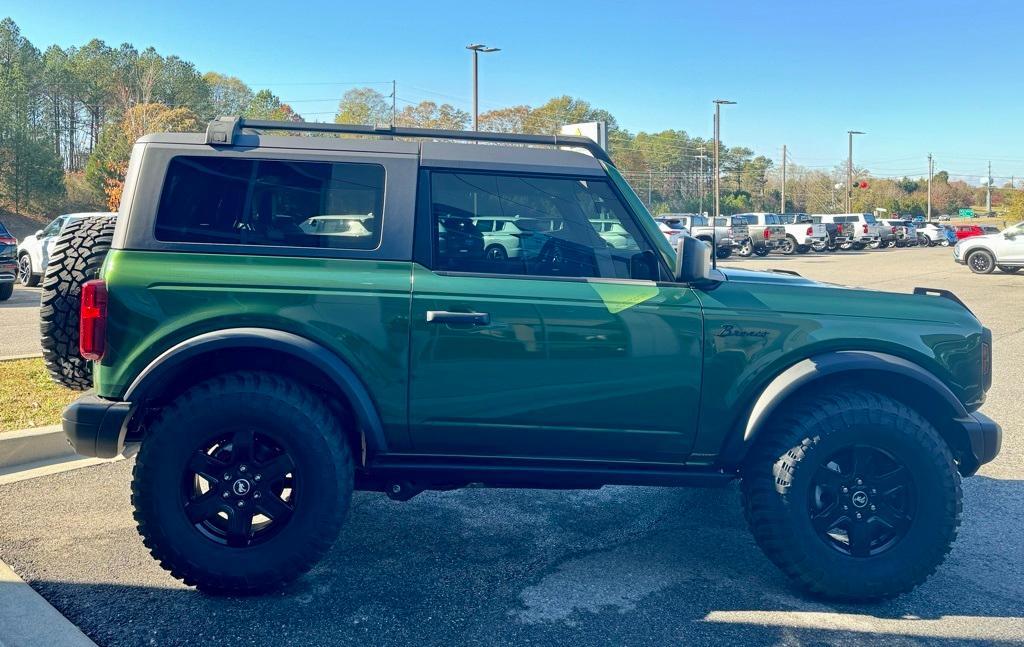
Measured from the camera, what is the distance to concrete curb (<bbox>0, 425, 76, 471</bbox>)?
5.41 m

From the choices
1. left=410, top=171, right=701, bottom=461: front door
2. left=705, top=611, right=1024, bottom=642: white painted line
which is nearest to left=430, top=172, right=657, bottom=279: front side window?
left=410, top=171, right=701, bottom=461: front door

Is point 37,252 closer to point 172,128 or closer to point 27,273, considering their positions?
point 27,273

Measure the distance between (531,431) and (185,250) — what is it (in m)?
1.70

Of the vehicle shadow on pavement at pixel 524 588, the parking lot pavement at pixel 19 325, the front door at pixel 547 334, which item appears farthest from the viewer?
the parking lot pavement at pixel 19 325

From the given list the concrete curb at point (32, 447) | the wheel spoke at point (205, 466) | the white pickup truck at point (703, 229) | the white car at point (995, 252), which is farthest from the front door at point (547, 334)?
the white pickup truck at point (703, 229)

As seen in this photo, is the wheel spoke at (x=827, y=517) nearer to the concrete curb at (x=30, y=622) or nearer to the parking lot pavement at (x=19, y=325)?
the concrete curb at (x=30, y=622)

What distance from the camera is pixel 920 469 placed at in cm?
379

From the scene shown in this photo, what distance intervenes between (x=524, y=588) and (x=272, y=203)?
6.74 feet

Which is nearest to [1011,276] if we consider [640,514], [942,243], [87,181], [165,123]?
[640,514]

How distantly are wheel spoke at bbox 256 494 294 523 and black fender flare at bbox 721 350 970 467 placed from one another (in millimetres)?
1952

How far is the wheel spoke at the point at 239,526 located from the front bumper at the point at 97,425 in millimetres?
588

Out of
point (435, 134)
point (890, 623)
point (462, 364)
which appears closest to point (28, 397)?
point (435, 134)

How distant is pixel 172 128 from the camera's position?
41.0 metres

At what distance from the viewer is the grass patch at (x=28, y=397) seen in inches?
233
